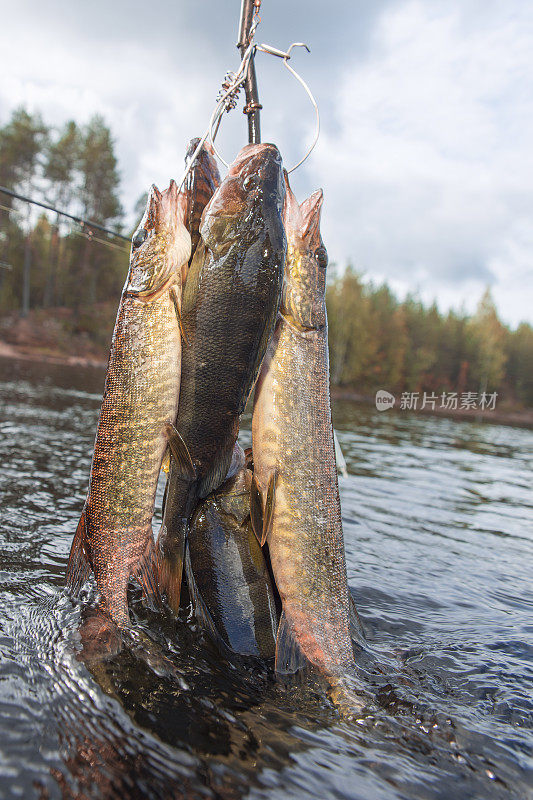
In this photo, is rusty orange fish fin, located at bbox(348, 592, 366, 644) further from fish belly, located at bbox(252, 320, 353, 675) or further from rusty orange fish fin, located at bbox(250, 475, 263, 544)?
rusty orange fish fin, located at bbox(250, 475, 263, 544)

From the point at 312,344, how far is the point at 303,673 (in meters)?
1.95

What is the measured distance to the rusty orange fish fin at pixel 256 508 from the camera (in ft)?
10.9

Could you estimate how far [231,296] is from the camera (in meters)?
3.01

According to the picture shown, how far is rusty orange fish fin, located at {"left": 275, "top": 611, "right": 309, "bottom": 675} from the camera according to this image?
318 cm

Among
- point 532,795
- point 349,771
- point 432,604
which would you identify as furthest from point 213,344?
point 432,604

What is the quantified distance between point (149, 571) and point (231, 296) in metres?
1.73

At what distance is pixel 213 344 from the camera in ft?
10.1

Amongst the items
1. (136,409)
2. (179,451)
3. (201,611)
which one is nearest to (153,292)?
(136,409)

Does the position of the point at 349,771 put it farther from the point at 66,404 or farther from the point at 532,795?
the point at 66,404

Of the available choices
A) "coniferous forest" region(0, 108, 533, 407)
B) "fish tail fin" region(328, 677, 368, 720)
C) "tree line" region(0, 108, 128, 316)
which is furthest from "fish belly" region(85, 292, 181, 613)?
"tree line" region(0, 108, 128, 316)

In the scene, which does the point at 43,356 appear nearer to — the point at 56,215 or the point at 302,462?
the point at 56,215

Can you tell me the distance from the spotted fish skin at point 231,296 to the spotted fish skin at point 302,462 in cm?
23

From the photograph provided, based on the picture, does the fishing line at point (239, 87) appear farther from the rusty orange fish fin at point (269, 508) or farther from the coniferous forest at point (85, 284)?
the coniferous forest at point (85, 284)

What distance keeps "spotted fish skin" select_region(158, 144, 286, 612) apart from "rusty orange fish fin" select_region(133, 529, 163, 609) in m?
0.71
